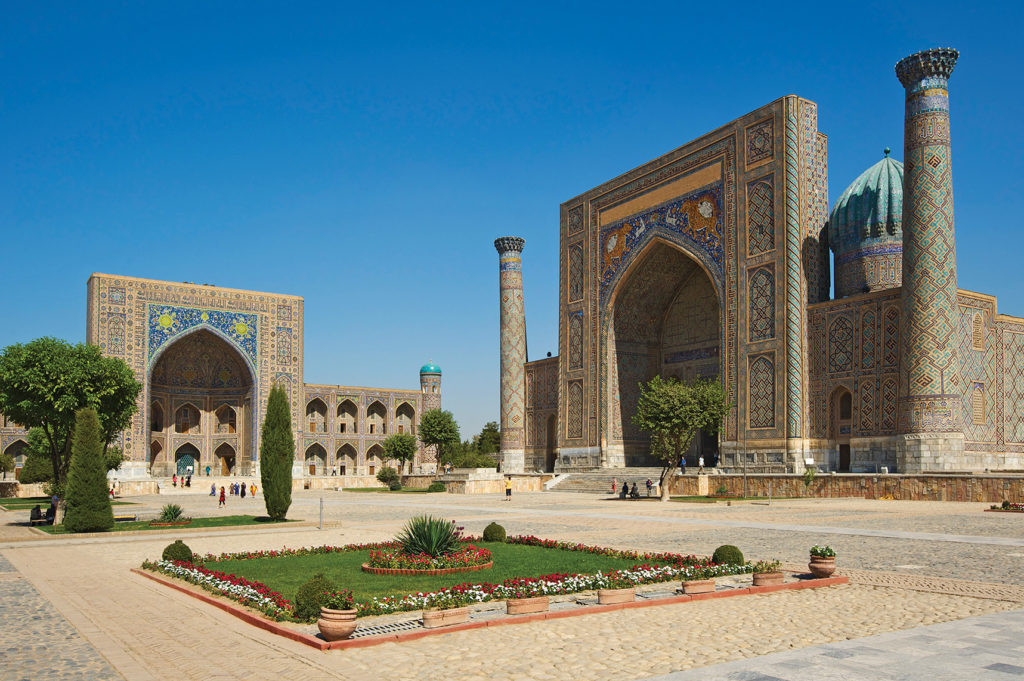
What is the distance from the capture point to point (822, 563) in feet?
28.8

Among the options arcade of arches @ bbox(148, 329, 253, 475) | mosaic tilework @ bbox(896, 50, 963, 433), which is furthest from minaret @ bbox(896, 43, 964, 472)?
arcade of arches @ bbox(148, 329, 253, 475)

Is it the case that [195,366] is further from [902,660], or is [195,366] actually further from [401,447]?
[902,660]

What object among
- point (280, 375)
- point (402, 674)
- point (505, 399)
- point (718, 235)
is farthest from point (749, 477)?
point (280, 375)

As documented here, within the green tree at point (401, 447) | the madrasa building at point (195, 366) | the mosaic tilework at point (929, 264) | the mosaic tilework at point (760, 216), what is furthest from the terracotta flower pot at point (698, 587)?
the green tree at point (401, 447)

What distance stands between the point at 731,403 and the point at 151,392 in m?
31.0

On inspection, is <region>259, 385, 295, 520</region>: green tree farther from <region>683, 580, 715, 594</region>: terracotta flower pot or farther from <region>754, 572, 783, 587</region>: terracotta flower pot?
<region>754, 572, 783, 587</region>: terracotta flower pot

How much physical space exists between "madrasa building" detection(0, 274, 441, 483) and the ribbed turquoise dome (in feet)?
92.3

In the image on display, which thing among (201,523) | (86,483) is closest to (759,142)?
(201,523)

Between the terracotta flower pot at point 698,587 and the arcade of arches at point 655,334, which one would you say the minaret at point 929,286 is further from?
the terracotta flower pot at point 698,587

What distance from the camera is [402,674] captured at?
533 cm

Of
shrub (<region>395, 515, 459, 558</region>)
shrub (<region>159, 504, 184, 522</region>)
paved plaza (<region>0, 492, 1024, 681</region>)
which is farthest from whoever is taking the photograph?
shrub (<region>159, 504, 184, 522</region>)

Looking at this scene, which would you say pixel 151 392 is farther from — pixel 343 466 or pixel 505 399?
pixel 505 399

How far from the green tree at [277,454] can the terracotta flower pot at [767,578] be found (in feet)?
38.1

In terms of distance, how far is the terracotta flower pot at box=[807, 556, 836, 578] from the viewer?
873 centimetres
